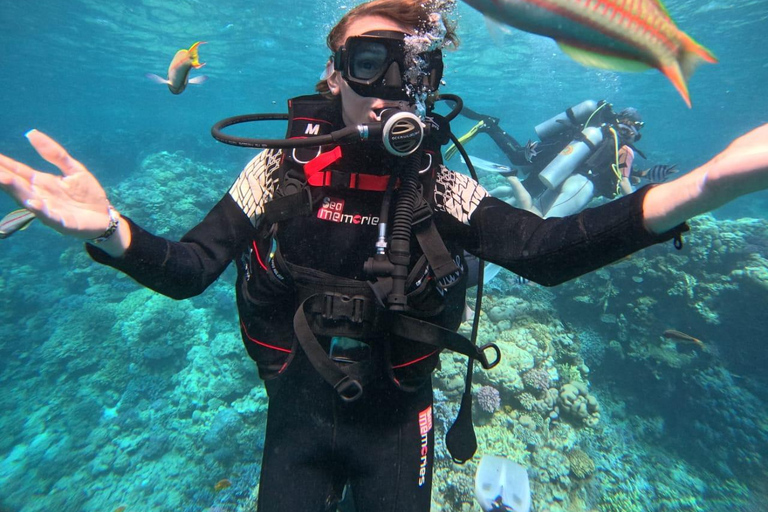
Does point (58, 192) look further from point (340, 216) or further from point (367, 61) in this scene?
point (367, 61)

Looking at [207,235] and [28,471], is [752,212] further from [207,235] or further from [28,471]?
[28,471]

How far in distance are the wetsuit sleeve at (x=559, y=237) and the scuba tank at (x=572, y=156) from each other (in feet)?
24.2

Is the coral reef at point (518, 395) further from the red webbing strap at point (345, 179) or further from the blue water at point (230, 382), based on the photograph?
the red webbing strap at point (345, 179)

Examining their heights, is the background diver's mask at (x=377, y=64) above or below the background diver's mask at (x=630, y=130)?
above

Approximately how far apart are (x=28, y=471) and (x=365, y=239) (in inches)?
384

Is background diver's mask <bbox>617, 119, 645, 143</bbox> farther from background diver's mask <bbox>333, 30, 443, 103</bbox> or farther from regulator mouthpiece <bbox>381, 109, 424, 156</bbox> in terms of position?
regulator mouthpiece <bbox>381, 109, 424, 156</bbox>

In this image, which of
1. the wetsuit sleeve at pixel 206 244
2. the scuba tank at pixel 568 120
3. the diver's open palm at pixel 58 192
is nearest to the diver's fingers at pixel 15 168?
the diver's open palm at pixel 58 192

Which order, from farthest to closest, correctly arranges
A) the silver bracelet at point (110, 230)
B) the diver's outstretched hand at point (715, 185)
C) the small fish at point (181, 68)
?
the small fish at point (181, 68)
the silver bracelet at point (110, 230)
the diver's outstretched hand at point (715, 185)

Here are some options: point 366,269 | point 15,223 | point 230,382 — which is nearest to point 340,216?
point 366,269

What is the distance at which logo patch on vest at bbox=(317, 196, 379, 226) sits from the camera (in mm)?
2012

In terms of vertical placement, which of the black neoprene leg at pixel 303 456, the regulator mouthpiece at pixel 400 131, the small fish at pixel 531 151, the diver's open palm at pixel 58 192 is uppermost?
the regulator mouthpiece at pixel 400 131

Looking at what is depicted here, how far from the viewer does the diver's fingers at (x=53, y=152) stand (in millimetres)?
1415

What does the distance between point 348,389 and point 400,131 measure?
130 centimetres

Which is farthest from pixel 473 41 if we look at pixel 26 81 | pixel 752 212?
pixel 26 81
